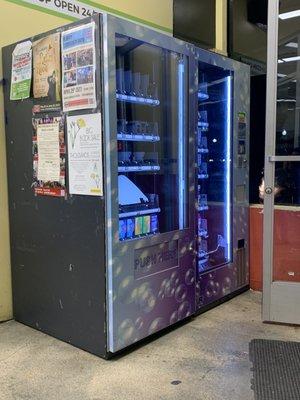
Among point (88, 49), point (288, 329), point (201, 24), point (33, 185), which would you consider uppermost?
point (201, 24)

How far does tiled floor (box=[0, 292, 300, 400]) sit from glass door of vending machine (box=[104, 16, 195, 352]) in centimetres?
18

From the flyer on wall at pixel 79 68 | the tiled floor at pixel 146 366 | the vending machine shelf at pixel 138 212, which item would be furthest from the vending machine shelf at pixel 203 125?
the tiled floor at pixel 146 366

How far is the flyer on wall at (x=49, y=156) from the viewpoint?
2.90 metres

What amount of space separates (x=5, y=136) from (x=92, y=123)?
1.03 meters

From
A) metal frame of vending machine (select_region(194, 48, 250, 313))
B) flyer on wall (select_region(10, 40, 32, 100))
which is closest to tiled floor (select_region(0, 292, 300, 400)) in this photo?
metal frame of vending machine (select_region(194, 48, 250, 313))

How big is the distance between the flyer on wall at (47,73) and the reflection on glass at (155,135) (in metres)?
0.46

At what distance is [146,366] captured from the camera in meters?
2.72

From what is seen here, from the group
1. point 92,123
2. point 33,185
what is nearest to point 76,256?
point 33,185

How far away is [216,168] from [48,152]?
5.60ft

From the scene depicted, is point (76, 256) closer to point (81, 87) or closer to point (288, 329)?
point (81, 87)

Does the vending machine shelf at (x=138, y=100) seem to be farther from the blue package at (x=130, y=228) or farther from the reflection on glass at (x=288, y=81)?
the reflection on glass at (x=288, y=81)

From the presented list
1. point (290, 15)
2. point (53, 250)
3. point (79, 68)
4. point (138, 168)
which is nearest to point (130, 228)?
point (138, 168)

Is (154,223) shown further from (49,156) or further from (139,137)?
(49,156)

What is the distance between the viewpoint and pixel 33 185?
3143 millimetres
